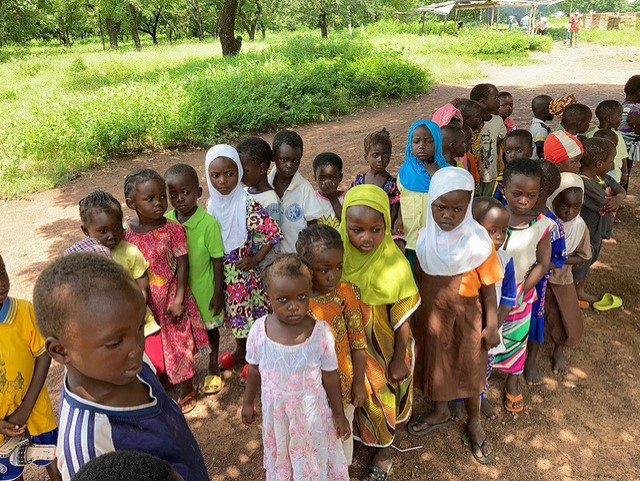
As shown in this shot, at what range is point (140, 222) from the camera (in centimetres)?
265

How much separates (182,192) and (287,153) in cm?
80

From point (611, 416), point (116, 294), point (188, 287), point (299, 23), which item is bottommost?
point (611, 416)

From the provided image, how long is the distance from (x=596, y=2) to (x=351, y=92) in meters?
102

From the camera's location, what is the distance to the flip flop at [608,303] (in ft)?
12.6

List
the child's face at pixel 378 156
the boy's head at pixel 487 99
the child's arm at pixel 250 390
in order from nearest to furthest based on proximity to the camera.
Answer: the child's arm at pixel 250 390, the child's face at pixel 378 156, the boy's head at pixel 487 99

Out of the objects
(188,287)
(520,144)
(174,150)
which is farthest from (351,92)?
(188,287)

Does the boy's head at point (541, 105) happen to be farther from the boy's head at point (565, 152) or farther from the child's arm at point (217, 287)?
the child's arm at point (217, 287)

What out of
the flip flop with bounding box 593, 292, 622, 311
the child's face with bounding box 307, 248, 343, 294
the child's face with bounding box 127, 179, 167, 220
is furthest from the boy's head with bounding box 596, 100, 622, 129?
the child's face with bounding box 127, 179, 167, 220

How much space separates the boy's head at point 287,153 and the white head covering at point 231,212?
36 centimetres

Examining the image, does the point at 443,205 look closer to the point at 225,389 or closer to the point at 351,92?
the point at 225,389

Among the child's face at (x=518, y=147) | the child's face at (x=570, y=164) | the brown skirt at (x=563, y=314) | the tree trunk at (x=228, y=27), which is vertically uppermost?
the tree trunk at (x=228, y=27)

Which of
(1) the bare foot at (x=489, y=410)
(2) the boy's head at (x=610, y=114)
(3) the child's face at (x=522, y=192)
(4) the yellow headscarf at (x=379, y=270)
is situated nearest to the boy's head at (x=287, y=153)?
(4) the yellow headscarf at (x=379, y=270)

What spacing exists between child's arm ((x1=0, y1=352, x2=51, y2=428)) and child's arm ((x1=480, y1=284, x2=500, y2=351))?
217 cm

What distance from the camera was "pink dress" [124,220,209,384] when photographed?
8.56 feet
